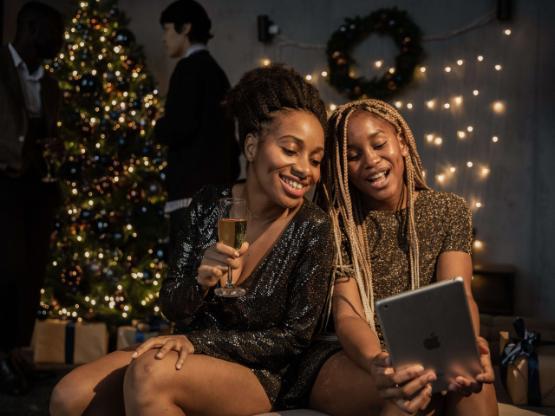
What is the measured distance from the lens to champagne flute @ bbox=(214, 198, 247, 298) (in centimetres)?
189

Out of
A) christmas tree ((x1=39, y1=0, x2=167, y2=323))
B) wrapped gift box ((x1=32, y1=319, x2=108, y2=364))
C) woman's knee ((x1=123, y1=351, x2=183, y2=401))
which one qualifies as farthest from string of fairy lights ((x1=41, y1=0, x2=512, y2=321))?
woman's knee ((x1=123, y1=351, x2=183, y2=401))

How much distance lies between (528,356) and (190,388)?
129cm

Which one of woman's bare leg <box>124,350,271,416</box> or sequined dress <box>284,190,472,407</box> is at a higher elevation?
sequined dress <box>284,190,472,407</box>

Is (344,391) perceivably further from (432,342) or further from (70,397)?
(70,397)

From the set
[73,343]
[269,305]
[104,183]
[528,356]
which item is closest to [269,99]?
[269,305]

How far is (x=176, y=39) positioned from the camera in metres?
4.22

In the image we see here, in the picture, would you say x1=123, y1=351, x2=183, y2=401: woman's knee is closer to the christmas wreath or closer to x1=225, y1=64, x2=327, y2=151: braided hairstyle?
x1=225, y1=64, x2=327, y2=151: braided hairstyle

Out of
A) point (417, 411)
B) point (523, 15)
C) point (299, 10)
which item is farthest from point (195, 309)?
point (299, 10)

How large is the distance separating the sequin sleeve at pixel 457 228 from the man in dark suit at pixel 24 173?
102 inches

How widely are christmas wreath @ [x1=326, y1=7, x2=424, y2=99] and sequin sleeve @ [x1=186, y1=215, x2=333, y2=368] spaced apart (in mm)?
3934

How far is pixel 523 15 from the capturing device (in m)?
5.51

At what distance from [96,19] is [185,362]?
13.7 ft

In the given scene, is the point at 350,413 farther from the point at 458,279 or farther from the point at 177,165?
the point at 177,165

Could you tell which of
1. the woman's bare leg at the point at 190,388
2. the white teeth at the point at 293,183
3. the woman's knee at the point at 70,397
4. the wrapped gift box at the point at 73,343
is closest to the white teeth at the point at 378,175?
the white teeth at the point at 293,183
